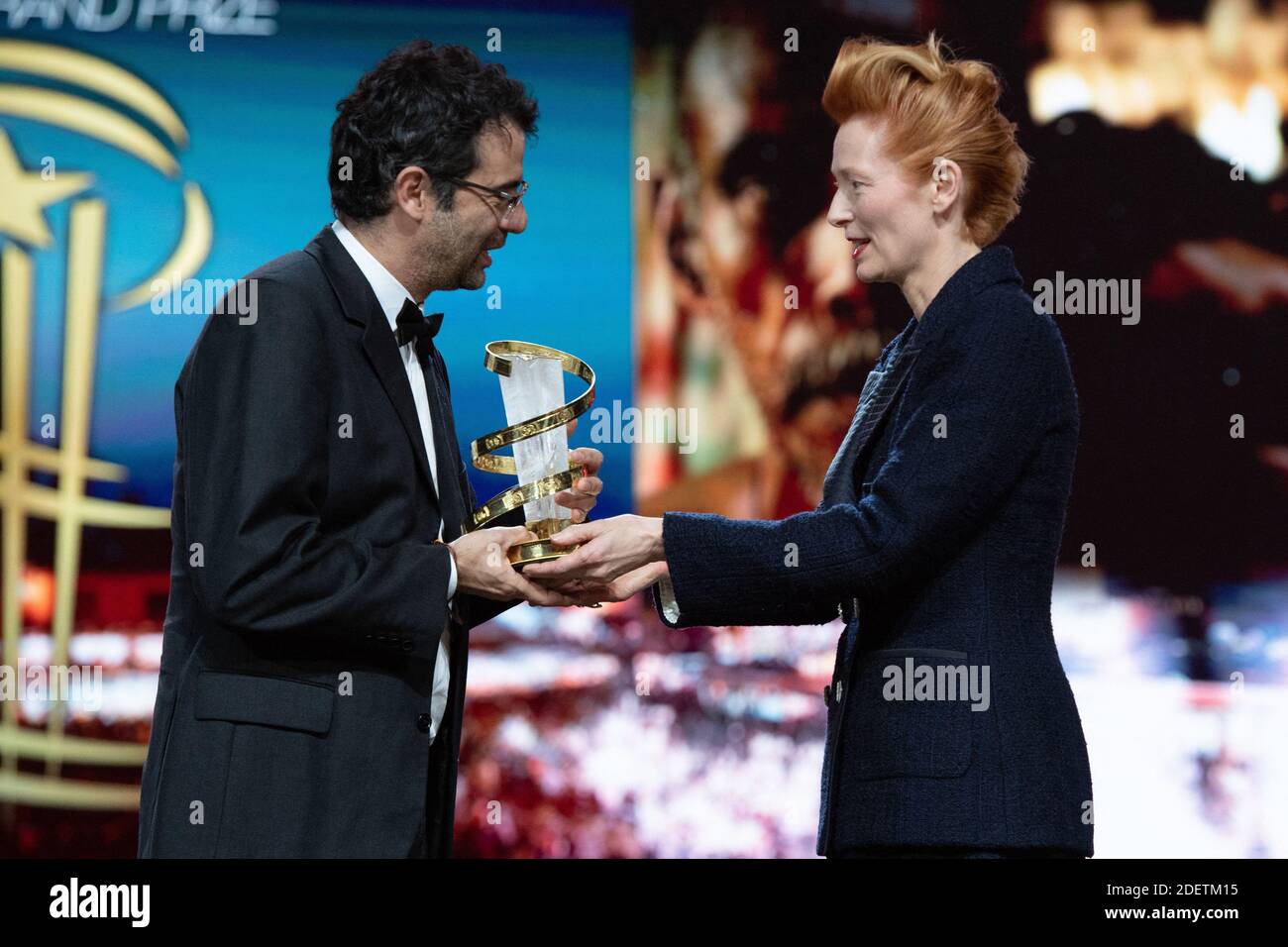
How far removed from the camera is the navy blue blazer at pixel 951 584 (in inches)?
68.5

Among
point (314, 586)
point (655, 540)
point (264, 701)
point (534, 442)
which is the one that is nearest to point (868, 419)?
point (655, 540)

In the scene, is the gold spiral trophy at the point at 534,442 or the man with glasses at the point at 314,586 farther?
the gold spiral trophy at the point at 534,442

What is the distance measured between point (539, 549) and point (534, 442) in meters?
0.17

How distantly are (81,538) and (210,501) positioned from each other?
256 centimetres

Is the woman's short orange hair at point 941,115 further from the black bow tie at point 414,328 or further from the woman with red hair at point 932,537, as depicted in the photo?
the black bow tie at point 414,328

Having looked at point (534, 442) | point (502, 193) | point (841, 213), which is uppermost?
point (502, 193)

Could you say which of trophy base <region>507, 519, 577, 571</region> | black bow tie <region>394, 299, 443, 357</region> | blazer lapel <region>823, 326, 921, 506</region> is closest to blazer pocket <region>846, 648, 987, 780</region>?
blazer lapel <region>823, 326, 921, 506</region>

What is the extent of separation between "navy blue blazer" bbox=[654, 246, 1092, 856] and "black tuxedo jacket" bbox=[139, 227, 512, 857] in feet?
1.43

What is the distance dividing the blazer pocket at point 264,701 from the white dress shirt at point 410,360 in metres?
0.23

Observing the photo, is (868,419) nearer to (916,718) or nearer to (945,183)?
(945,183)

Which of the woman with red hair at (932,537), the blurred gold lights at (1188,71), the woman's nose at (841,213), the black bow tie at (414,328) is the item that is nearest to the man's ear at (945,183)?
the woman with red hair at (932,537)

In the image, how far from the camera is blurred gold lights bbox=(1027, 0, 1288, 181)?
14.0ft

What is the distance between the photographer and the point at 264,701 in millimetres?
1830
